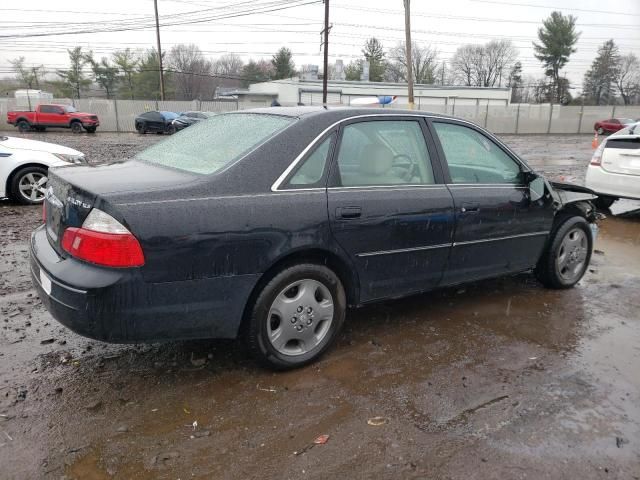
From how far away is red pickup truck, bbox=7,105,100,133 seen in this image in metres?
29.1

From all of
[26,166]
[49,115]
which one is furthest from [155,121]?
[26,166]

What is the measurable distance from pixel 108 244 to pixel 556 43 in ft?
248

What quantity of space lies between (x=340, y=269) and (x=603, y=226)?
20.9 feet

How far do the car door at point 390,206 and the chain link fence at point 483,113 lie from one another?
3137cm

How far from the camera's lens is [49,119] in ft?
95.9

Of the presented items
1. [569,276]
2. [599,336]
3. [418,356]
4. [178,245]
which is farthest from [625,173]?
[178,245]

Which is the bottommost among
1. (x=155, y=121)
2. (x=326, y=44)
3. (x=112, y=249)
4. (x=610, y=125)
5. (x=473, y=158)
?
(x=610, y=125)

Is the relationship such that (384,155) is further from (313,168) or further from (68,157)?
(68,157)

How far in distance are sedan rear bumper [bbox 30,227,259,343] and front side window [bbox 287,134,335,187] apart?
656 mm

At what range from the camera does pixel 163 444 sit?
8.38 ft

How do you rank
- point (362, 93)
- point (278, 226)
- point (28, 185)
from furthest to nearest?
point (362, 93)
point (28, 185)
point (278, 226)

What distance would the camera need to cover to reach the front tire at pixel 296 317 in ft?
9.95

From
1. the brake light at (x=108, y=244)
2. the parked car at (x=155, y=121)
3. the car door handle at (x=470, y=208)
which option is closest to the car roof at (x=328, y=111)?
the car door handle at (x=470, y=208)

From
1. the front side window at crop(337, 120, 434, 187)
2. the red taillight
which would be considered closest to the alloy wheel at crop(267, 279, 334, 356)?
the front side window at crop(337, 120, 434, 187)
